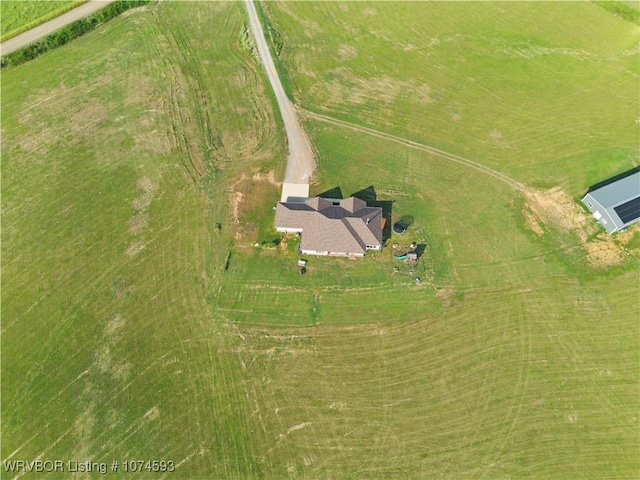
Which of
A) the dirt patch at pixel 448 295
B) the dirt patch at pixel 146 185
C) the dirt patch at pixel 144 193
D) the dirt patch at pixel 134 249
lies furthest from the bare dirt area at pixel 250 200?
the dirt patch at pixel 448 295

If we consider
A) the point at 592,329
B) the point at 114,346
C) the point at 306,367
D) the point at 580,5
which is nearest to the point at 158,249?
the point at 114,346

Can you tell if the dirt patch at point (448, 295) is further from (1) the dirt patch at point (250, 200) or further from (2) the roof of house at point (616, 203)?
(1) the dirt patch at point (250, 200)

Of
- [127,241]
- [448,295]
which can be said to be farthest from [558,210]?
[127,241]

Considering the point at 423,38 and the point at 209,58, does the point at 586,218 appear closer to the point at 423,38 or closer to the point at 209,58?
the point at 423,38

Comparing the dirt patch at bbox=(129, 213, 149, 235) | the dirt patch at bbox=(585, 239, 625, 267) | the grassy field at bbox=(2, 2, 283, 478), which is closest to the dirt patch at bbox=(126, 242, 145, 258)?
the grassy field at bbox=(2, 2, 283, 478)

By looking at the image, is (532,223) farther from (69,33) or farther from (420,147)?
(69,33)

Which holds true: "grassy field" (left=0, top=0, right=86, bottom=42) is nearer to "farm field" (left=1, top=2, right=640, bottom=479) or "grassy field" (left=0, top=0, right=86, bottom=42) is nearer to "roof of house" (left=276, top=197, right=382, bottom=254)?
"farm field" (left=1, top=2, right=640, bottom=479)
